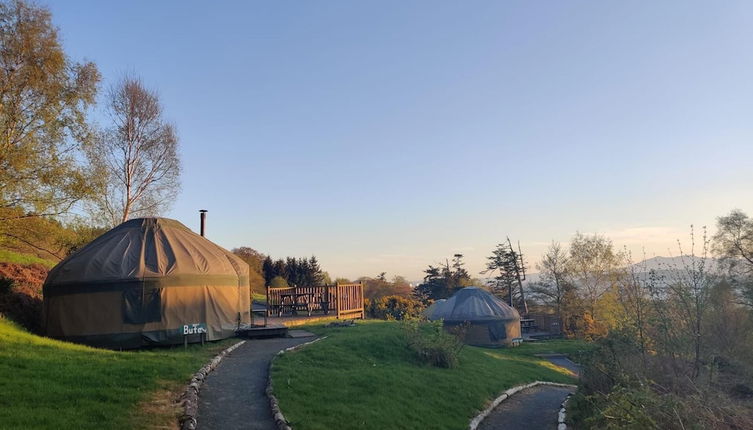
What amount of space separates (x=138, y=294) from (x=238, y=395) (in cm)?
544

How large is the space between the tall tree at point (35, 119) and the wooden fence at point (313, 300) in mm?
8443

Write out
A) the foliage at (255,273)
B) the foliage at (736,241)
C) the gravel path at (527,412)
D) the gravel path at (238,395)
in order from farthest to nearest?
1. the foliage at (255,273)
2. the foliage at (736,241)
3. the gravel path at (527,412)
4. the gravel path at (238,395)

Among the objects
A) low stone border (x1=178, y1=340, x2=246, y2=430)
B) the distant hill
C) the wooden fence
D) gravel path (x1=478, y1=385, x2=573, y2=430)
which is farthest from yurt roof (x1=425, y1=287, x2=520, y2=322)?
low stone border (x1=178, y1=340, x2=246, y2=430)

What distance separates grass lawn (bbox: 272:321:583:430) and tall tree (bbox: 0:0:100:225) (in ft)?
28.4

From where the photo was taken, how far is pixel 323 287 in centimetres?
2114

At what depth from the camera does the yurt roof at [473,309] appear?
86.8ft

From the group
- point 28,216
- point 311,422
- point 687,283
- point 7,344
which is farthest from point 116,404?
point 28,216

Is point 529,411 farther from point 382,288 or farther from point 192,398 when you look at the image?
point 382,288

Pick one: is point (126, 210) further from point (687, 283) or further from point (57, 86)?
point (687, 283)

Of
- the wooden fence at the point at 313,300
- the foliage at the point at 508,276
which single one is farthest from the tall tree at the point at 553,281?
the wooden fence at the point at 313,300

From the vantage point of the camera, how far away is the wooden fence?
20.4 m

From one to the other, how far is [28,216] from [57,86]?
3757 mm

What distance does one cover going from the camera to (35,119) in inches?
529

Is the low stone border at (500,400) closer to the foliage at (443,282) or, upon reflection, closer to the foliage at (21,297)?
the foliage at (21,297)
